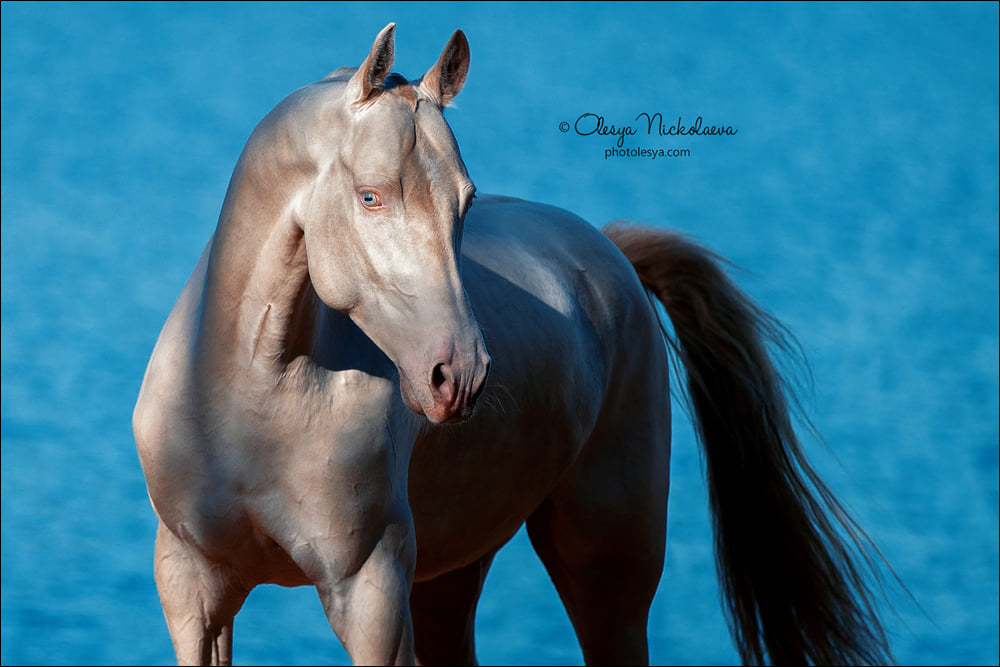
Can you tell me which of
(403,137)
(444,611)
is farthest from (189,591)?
(444,611)

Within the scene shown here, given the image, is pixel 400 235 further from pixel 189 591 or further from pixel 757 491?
pixel 757 491

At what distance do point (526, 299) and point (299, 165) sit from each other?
63 centimetres

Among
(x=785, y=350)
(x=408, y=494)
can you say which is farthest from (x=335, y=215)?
(x=785, y=350)

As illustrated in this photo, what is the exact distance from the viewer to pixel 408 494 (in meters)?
1.81

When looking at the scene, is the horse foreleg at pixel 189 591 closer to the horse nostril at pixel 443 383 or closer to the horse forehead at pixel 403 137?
the horse nostril at pixel 443 383

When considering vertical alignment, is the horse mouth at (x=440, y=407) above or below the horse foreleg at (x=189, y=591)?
above

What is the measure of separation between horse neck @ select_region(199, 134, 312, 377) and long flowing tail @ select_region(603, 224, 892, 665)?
4.01 ft

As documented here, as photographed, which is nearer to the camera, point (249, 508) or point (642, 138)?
point (249, 508)

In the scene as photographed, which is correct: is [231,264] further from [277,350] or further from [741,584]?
[741,584]

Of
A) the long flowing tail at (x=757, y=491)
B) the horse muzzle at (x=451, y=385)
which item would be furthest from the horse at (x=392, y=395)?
the long flowing tail at (x=757, y=491)

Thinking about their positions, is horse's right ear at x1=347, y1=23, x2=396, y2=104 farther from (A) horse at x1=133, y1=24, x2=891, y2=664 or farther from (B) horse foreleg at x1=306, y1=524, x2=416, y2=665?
(B) horse foreleg at x1=306, y1=524, x2=416, y2=665

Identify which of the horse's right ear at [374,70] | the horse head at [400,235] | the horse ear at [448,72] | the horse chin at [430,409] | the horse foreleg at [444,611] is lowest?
the horse foreleg at [444,611]

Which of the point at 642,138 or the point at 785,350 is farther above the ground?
the point at 642,138

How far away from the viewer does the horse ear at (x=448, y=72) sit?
146 cm
